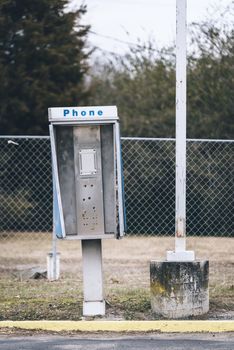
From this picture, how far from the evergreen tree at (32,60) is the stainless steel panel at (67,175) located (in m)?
9.18

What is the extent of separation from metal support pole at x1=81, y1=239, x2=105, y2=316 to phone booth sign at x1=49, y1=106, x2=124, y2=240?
5.2 inches

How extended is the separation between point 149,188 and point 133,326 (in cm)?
603

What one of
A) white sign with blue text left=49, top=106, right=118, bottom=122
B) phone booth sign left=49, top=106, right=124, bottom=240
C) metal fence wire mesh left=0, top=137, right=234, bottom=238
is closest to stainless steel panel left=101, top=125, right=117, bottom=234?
phone booth sign left=49, top=106, right=124, bottom=240

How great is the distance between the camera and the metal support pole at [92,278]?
8.61 meters

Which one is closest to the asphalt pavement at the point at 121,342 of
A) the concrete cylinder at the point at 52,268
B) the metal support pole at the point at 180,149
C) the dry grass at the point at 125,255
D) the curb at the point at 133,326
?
the curb at the point at 133,326

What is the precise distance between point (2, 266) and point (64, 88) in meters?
6.63

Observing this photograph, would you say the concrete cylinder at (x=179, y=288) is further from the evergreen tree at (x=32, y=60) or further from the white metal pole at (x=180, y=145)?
the evergreen tree at (x=32, y=60)

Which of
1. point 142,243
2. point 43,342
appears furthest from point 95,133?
point 142,243

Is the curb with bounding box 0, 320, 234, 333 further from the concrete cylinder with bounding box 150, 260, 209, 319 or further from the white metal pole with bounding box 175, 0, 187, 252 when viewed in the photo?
the white metal pole with bounding box 175, 0, 187, 252

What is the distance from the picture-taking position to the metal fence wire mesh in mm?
13562

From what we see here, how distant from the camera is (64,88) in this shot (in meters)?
19.2

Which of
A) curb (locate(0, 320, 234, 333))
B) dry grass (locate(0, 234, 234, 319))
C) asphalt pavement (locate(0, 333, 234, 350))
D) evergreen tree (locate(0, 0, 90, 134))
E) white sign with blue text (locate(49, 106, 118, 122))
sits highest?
evergreen tree (locate(0, 0, 90, 134))

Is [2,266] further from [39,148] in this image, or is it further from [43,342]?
[43,342]

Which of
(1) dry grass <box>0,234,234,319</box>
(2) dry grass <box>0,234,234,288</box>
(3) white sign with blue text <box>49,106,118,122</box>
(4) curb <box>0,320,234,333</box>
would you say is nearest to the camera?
(4) curb <box>0,320,234,333</box>
